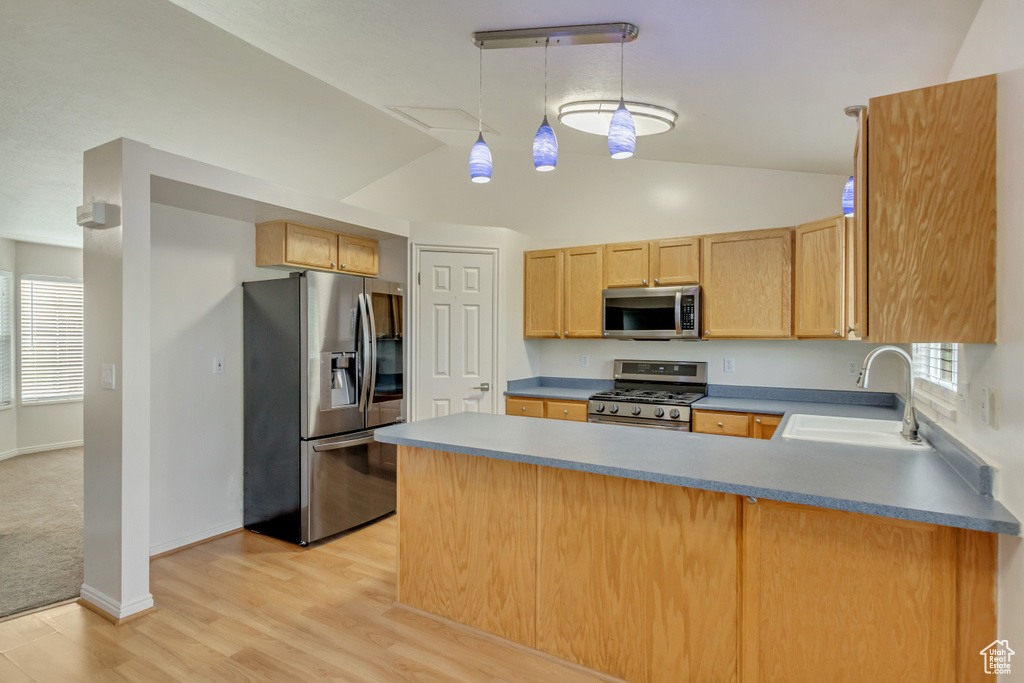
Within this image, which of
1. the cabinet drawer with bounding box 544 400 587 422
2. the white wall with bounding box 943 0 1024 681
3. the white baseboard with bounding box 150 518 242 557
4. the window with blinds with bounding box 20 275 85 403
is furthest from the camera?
the window with blinds with bounding box 20 275 85 403

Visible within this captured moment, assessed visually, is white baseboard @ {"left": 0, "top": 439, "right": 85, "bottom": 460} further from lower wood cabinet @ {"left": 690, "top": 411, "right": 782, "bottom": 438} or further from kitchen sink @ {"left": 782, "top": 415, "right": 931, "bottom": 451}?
kitchen sink @ {"left": 782, "top": 415, "right": 931, "bottom": 451}

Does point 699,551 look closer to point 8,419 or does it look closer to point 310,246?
point 310,246

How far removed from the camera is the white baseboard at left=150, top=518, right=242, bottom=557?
3.32m

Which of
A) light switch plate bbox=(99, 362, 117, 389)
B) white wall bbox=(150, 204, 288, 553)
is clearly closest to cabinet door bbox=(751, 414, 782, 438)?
white wall bbox=(150, 204, 288, 553)

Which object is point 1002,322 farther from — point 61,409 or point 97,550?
point 61,409

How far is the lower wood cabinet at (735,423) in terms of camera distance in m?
3.55

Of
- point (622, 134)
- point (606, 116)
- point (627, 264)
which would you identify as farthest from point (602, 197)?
point (622, 134)

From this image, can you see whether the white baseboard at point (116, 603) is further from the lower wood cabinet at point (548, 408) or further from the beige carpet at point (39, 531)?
the lower wood cabinet at point (548, 408)

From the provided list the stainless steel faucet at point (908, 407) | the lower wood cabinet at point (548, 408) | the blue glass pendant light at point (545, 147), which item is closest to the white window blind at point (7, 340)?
the lower wood cabinet at point (548, 408)

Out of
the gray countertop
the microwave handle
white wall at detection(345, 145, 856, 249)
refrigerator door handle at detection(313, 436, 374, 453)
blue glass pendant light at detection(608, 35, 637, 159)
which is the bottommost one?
refrigerator door handle at detection(313, 436, 374, 453)

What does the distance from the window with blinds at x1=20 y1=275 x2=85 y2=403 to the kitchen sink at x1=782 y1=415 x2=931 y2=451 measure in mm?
6681

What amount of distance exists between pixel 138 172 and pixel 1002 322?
132 inches

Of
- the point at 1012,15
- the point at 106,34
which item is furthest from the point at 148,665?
the point at 1012,15

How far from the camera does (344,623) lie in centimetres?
248
